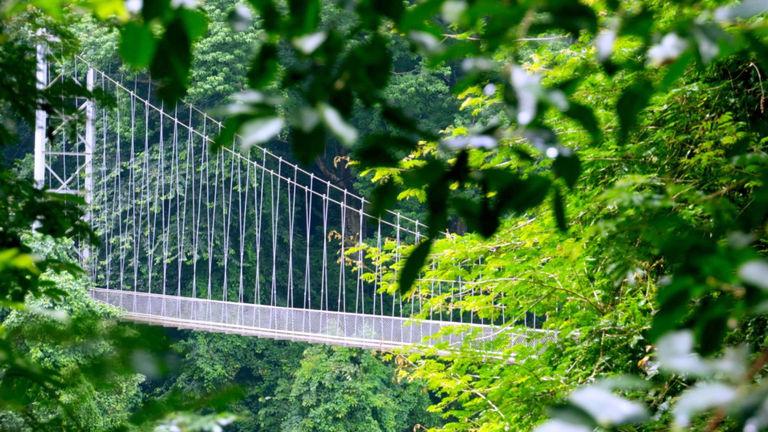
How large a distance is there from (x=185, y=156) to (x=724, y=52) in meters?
12.9

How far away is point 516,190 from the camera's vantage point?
21.6 inches

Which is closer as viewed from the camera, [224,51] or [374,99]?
[374,99]

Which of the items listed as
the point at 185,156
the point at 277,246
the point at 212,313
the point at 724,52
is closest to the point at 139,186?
the point at 185,156

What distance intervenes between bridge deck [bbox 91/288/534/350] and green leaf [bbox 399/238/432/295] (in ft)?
31.7

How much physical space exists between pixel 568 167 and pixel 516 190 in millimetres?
29

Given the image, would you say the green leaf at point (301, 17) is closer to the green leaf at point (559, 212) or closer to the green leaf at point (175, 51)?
the green leaf at point (175, 51)

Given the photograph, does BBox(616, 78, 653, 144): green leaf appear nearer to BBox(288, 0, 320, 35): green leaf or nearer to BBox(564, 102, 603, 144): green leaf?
BBox(564, 102, 603, 144): green leaf

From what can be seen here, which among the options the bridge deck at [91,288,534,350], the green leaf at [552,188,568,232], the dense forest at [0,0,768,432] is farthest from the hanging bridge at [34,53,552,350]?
the green leaf at [552,188,568,232]

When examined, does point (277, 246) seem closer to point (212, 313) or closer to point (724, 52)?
→ point (212, 313)

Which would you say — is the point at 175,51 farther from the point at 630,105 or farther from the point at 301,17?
the point at 630,105

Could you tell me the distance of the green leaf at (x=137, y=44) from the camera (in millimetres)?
488

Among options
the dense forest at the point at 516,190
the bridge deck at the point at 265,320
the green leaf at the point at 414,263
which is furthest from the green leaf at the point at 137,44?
the bridge deck at the point at 265,320

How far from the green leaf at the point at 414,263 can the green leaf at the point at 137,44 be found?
Result: 15 cm

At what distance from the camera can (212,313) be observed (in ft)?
36.4
